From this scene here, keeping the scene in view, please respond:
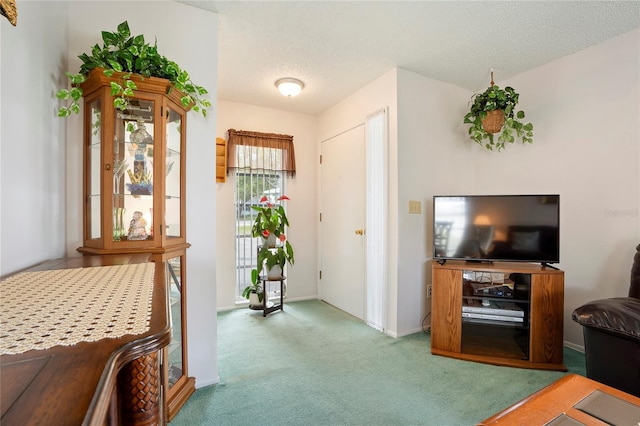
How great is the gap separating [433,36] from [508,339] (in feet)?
8.43

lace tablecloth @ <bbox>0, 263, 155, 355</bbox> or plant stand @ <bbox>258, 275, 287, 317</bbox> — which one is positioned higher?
lace tablecloth @ <bbox>0, 263, 155, 355</bbox>

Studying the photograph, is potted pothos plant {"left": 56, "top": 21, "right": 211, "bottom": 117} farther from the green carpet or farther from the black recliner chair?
the black recliner chair

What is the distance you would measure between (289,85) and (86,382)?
2.83 metres

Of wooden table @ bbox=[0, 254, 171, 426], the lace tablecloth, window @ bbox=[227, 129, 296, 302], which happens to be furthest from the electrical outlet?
wooden table @ bbox=[0, 254, 171, 426]

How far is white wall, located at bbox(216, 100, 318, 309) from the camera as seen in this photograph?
3.37 m

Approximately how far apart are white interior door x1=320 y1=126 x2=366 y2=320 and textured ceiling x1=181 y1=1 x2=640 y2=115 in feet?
2.58

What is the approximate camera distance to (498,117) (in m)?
2.50

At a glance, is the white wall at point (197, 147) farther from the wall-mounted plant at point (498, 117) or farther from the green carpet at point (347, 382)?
the wall-mounted plant at point (498, 117)

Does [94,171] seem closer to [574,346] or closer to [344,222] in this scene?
[344,222]

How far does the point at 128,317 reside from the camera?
628mm

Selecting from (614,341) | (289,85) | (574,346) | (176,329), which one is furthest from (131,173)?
(574,346)

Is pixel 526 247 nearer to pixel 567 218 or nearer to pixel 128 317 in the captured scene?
pixel 567 218

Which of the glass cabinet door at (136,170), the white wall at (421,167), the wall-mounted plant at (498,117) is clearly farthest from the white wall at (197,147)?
the wall-mounted plant at (498,117)

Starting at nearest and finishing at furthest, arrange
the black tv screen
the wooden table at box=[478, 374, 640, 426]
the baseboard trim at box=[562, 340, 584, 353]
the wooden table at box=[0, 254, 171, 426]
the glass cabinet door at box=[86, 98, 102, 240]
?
the wooden table at box=[0, 254, 171, 426], the wooden table at box=[478, 374, 640, 426], the glass cabinet door at box=[86, 98, 102, 240], the black tv screen, the baseboard trim at box=[562, 340, 584, 353]
